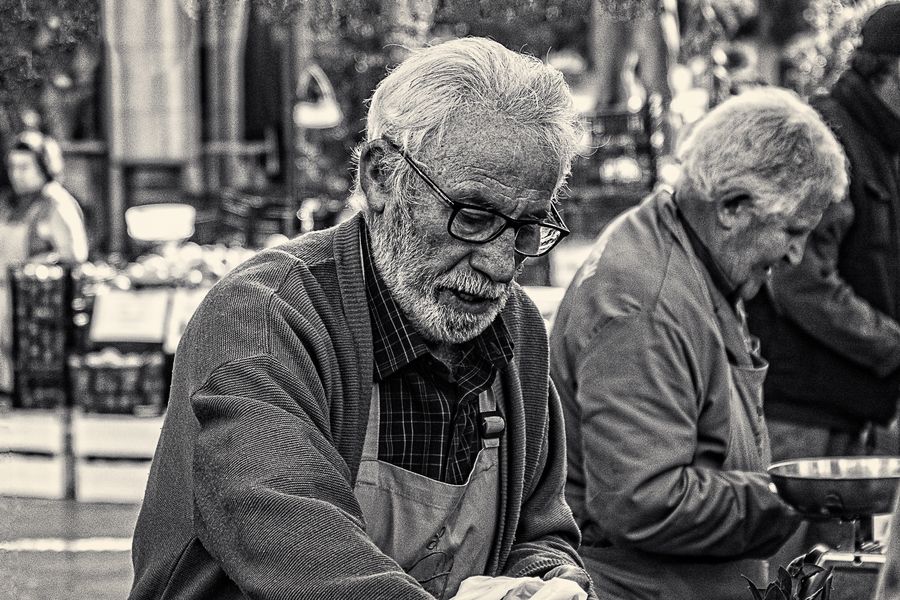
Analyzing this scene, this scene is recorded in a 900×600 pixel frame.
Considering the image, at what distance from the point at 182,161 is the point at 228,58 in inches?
79.7

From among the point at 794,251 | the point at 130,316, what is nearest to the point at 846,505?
the point at 794,251

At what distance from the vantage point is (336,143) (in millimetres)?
14914

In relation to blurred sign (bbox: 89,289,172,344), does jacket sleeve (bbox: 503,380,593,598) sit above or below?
above

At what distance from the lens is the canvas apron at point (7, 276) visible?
670 centimetres

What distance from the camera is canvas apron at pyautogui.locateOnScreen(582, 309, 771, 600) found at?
8.66 feet

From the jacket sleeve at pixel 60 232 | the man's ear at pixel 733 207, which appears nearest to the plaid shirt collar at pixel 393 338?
the man's ear at pixel 733 207

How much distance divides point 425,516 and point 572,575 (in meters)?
0.23

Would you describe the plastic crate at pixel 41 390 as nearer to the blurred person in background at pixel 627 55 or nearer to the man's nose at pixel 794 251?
Answer: the man's nose at pixel 794 251

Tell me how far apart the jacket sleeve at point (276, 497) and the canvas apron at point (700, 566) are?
120 cm

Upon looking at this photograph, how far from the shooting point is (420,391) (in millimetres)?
1764

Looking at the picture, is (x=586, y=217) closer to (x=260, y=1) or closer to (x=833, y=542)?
(x=260, y=1)

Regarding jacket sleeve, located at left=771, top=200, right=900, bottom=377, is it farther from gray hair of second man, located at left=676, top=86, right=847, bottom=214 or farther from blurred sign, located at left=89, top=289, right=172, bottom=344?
blurred sign, located at left=89, top=289, right=172, bottom=344

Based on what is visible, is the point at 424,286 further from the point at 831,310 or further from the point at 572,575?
the point at 831,310

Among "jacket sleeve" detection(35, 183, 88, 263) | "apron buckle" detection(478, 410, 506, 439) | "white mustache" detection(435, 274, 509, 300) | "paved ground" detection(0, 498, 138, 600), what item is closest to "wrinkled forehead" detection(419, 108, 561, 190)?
"white mustache" detection(435, 274, 509, 300)
